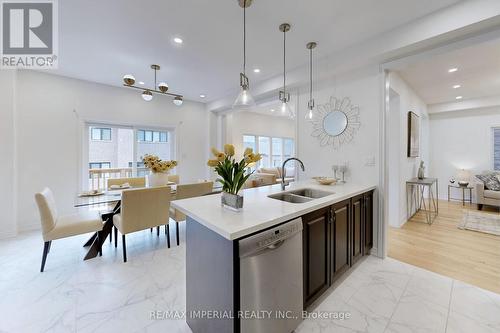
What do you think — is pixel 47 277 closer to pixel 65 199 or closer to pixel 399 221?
pixel 65 199

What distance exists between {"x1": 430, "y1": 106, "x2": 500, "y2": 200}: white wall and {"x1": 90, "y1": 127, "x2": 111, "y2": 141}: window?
343 inches

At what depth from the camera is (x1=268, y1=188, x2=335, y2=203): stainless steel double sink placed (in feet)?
7.18

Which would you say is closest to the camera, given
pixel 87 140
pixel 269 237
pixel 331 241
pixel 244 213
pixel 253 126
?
pixel 269 237

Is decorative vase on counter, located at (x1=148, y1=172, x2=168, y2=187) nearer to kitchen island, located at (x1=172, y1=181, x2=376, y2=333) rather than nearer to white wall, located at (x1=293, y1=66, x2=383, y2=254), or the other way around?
kitchen island, located at (x1=172, y1=181, x2=376, y2=333)

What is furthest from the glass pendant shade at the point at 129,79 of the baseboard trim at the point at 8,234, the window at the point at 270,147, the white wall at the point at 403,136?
the window at the point at 270,147

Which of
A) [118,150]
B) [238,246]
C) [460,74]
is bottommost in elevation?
[238,246]

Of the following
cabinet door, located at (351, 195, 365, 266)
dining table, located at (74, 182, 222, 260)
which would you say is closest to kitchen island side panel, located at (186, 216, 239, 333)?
dining table, located at (74, 182, 222, 260)

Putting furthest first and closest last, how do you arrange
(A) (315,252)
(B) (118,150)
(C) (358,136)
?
(B) (118,150), (C) (358,136), (A) (315,252)

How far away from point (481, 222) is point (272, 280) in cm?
509

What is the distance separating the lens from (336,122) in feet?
10.3

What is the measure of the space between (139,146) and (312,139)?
403 cm

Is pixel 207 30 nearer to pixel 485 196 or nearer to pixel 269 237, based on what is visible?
pixel 269 237

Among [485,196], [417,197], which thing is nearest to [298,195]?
[417,197]

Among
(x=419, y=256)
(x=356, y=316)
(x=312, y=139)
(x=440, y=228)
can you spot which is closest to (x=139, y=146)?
(x=312, y=139)
